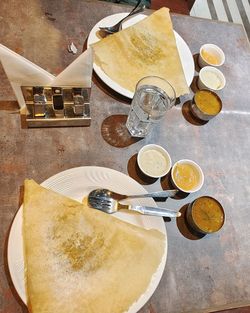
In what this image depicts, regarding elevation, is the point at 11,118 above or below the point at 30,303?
above

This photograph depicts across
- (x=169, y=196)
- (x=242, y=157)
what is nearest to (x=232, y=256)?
(x=169, y=196)

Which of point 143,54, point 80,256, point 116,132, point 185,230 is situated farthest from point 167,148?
point 80,256

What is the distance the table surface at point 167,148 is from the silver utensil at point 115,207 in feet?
0.25

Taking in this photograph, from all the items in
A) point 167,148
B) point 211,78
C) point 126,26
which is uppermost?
point 126,26

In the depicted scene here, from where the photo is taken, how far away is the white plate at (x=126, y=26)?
133 centimetres

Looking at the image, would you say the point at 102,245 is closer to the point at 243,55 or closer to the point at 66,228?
the point at 66,228

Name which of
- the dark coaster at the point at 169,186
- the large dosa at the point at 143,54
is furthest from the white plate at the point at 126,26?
the dark coaster at the point at 169,186

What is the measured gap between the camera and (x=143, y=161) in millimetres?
1220

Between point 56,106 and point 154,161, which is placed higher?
point 56,106

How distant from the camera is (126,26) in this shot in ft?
5.02

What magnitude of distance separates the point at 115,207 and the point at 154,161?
0.79 feet

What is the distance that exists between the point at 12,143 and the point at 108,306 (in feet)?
2.00

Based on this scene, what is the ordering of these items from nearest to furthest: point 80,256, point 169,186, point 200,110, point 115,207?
1. point 80,256
2. point 115,207
3. point 169,186
4. point 200,110

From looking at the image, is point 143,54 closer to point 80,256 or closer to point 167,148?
point 167,148
